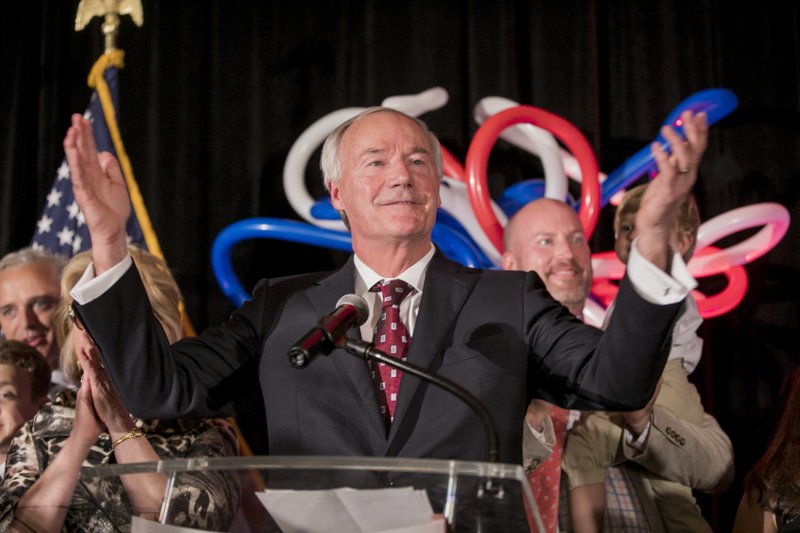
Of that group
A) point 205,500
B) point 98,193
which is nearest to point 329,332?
point 205,500

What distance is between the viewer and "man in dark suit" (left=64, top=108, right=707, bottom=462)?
1613 millimetres

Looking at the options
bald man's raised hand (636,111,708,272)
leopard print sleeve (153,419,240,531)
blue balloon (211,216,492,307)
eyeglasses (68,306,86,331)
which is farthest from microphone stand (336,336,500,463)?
blue balloon (211,216,492,307)

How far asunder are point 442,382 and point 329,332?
0.59 feet

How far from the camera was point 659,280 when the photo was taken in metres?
1.57

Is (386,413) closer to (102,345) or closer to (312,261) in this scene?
(102,345)

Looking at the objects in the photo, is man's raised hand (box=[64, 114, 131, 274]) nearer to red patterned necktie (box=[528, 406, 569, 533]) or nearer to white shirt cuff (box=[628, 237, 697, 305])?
white shirt cuff (box=[628, 237, 697, 305])

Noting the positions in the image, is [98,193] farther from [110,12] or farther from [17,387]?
[110,12]

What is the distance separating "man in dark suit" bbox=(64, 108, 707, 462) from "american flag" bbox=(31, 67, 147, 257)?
207 cm

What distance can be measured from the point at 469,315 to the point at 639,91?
2.25m

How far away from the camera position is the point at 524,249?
9.95 feet

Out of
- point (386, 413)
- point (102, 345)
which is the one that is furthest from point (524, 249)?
point (102, 345)

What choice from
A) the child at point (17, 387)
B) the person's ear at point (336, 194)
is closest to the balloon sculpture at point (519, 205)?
the child at point (17, 387)

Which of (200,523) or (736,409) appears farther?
(736,409)

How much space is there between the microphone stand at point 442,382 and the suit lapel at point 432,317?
261mm
